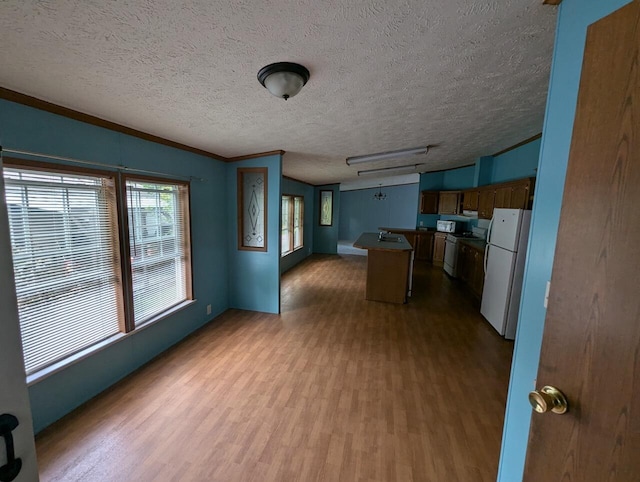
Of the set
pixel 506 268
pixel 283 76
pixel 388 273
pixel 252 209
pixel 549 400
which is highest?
pixel 283 76

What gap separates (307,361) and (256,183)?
2450 mm

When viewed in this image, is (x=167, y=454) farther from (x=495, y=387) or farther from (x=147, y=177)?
(x=495, y=387)

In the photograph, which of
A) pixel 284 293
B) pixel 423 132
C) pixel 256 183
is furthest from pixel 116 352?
pixel 423 132

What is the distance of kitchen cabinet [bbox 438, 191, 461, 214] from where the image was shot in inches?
262

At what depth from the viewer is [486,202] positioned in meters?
4.88

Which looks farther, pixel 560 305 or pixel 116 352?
pixel 116 352

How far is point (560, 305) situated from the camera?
2.46ft

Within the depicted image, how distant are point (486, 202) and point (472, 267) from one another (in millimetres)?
1252

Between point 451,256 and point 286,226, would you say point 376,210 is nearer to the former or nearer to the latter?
point 451,256

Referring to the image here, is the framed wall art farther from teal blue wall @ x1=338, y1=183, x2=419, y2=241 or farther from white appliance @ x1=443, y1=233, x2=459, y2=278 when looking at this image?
white appliance @ x1=443, y1=233, x2=459, y2=278

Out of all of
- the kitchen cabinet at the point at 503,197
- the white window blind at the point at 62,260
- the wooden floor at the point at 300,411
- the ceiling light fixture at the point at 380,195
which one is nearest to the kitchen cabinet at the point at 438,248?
the kitchen cabinet at the point at 503,197

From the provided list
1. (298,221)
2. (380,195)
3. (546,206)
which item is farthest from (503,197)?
(380,195)

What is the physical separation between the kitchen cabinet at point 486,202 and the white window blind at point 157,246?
16.0 ft

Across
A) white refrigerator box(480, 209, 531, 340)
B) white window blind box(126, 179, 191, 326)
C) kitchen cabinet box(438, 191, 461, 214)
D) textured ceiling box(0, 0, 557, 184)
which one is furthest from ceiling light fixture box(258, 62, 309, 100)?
kitchen cabinet box(438, 191, 461, 214)
